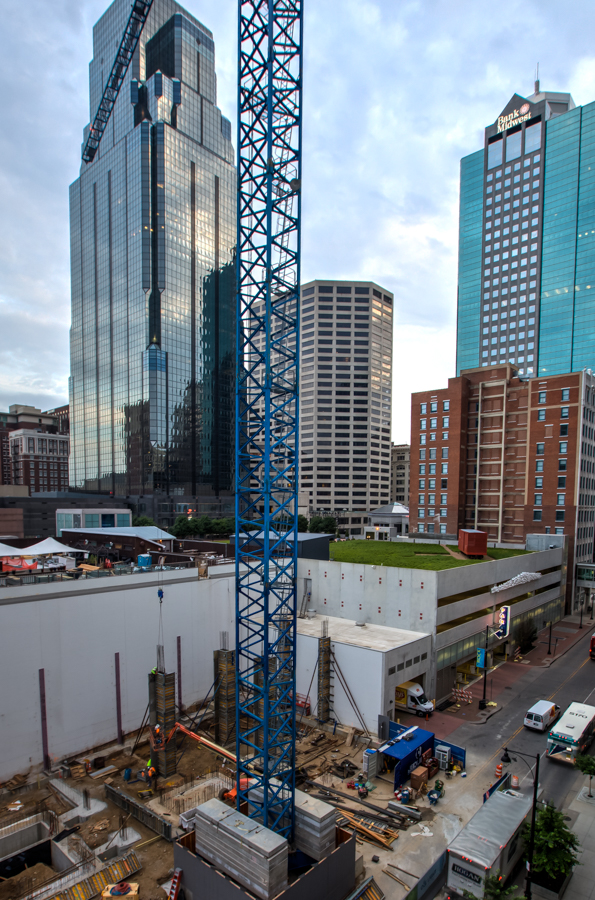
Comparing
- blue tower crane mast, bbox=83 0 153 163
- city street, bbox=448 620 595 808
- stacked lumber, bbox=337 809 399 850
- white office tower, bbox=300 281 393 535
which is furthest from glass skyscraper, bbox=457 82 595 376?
stacked lumber, bbox=337 809 399 850

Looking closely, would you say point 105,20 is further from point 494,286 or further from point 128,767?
point 128,767

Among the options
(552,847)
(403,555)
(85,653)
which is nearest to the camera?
(552,847)

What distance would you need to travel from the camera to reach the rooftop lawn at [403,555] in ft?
142

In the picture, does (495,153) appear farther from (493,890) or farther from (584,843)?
(493,890)

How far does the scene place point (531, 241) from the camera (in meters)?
138

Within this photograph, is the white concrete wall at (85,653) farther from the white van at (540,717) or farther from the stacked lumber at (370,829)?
the white van at (540,717)

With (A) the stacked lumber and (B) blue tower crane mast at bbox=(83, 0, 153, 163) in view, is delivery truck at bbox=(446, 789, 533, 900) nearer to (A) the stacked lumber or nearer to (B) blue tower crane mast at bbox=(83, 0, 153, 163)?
(A) the stacked lumber

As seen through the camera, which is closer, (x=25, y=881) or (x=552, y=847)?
(x=552, y=847)

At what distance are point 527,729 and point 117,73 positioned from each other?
624 ft

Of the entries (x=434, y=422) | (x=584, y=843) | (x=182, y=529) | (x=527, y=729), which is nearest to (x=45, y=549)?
(x=527, y=729)

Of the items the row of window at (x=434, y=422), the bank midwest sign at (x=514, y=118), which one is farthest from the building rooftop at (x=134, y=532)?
the bank midwest sign at (x=514, y=118)

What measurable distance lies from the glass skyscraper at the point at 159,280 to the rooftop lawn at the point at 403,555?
79664 mm

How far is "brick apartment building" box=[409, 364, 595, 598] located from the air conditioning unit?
1787 inches

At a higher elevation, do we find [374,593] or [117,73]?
[117,73]
